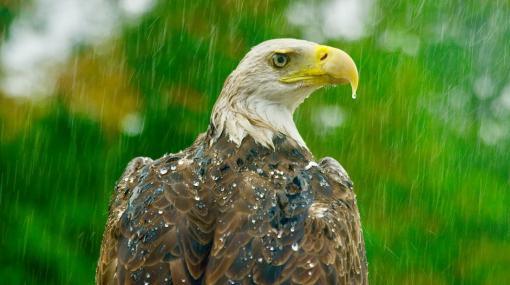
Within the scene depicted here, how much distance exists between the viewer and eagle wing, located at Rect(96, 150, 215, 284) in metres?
4.68

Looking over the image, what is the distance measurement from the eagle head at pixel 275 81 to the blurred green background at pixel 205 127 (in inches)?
135

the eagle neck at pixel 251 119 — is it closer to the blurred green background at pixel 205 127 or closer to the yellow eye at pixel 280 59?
the yellow eye at pixel 280 59

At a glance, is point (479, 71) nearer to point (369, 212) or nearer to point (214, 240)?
point (369, 212)

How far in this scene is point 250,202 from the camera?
489cm

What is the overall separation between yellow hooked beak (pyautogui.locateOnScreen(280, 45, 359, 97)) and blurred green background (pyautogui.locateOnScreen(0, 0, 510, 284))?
3463 mm

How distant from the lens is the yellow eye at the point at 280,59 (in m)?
5.70

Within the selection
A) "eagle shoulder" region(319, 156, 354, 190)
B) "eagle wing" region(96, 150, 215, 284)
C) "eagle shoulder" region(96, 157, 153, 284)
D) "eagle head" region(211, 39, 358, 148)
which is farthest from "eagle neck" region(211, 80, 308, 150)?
"eagle shoulder" region(96, 157, 153, 284)

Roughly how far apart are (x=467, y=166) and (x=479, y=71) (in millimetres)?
2861

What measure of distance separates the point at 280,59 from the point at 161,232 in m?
1.43

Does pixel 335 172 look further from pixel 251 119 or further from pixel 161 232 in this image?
pixel 161 232

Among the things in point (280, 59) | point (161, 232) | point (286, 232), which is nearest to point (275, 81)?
point (280, 59)

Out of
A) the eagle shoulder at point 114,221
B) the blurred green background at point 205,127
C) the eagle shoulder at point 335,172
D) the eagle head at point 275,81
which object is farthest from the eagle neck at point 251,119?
the blurred green background at point 205,127

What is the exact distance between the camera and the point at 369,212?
952cm

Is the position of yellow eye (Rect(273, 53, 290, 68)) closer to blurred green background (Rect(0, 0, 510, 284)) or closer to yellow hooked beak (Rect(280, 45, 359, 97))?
yellow hooked beak (Rect(280, 45, 359, 97))
